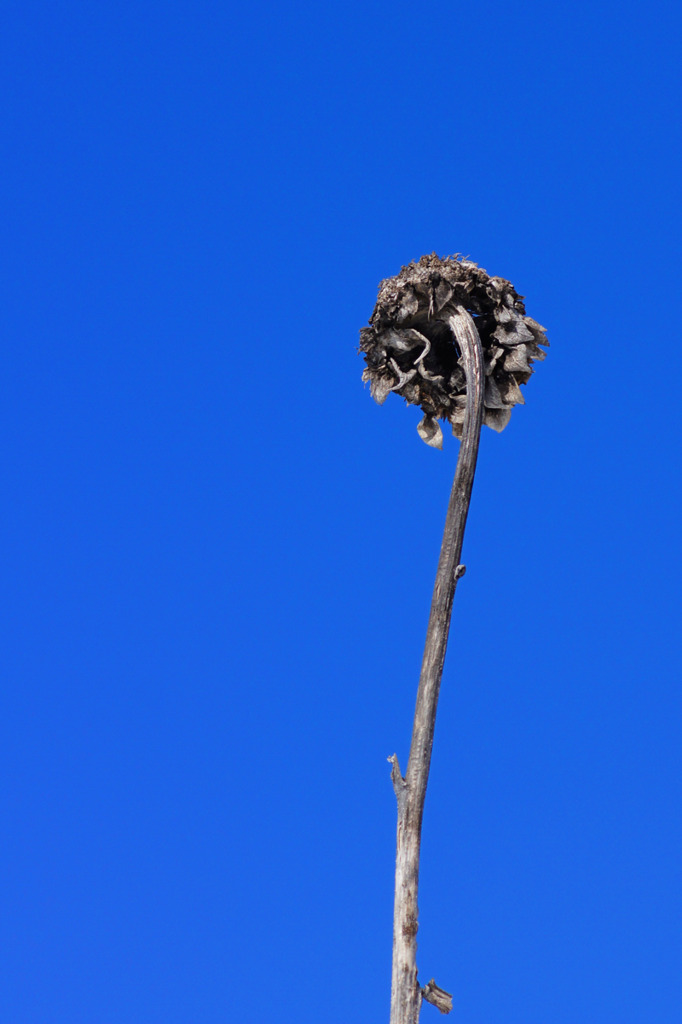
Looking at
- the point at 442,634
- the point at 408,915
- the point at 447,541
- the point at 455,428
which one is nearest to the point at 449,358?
the point at 455,428

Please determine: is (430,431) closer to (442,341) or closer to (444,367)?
(444,367)

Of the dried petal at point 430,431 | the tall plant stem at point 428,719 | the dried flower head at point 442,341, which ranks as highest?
the dried flower head at point 442,341

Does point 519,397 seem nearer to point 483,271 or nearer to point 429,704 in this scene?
point 483,271

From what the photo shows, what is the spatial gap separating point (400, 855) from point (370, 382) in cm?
343

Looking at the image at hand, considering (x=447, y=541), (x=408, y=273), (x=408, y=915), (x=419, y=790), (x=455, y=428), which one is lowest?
(x=408, y=915)

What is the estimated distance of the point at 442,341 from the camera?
8195mm

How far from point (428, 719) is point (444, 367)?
9.14 feet

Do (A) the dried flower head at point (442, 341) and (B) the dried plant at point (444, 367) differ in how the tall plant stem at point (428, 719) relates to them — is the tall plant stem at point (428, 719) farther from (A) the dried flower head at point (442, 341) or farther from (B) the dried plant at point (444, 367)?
(A) the dried flower head at point (442, 341)

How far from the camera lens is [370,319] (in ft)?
26.2

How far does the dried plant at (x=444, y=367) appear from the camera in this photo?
705cm

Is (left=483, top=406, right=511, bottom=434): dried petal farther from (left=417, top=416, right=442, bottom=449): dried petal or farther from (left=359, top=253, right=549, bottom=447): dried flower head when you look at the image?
(left=417, top=416, right=442, bottom=449): dried petal

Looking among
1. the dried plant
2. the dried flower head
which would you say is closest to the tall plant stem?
the dried plant

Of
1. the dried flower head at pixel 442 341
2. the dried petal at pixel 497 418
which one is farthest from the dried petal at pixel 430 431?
the dried petal at pixel 497 418

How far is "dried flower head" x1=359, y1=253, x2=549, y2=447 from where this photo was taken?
780 cm
